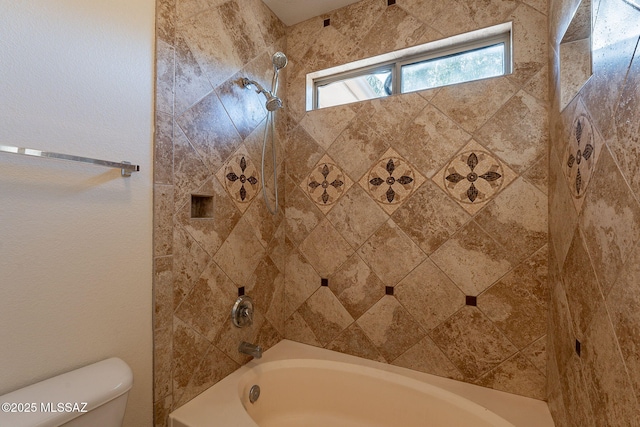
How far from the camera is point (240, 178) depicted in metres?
1.46

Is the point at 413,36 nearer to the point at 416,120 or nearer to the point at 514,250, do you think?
the point at 416,120

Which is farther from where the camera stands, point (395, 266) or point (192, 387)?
point (395, 266)

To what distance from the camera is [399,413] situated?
4.42ft

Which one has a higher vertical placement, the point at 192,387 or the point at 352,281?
the point at 352,281

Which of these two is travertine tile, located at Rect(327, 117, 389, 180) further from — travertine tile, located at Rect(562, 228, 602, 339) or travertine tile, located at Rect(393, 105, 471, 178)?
travertine tile, located at Rect(562, 228, 602, 339)

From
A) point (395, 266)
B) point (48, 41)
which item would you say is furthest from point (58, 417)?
point (395, 266)

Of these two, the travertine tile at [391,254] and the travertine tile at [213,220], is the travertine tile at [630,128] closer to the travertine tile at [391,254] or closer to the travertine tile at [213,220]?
the travertine tile at [391,254]

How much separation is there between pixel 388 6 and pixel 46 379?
7.10 ft

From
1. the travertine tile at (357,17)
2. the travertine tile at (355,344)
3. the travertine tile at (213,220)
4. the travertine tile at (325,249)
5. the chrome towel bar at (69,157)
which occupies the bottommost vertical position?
the travertine tile at (355,344)

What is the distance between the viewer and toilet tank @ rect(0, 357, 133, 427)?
25.6 inches

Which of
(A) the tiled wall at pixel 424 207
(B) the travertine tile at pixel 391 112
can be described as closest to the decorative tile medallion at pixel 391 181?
(A) the tiled wall at pixel 424 207

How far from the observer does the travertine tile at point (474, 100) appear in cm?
129

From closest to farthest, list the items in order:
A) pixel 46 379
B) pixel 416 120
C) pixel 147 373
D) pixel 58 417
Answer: pixel 58 417 → pixel 46 379 → pixel 147 373 → pixel 416 120

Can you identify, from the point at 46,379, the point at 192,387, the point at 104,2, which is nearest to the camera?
the point at 46,379
